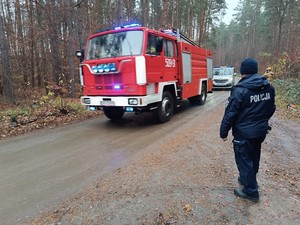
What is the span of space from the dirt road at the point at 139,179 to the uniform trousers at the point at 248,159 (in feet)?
0.71

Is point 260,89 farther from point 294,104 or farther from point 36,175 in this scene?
point 294,104

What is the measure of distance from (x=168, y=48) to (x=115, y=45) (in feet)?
6.53

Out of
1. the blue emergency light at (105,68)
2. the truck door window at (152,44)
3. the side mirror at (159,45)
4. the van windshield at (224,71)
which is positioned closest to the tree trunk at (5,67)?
the blue emergency light at (105,68)

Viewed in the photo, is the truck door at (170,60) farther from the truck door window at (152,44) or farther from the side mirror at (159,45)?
the truck door window at (152,44)

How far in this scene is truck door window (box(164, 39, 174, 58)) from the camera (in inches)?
312

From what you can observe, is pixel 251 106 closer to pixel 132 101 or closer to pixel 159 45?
pixel 132 101

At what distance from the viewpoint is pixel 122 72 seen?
21.9 ft

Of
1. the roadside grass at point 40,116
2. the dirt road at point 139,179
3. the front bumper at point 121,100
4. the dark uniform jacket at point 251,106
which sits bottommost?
the dirt road at point 139,179

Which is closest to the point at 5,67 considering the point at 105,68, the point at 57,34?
the point at 57,34

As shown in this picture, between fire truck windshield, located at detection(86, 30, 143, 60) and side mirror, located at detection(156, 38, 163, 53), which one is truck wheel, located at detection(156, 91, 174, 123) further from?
fire truck windshield, located at detection(86, 30, 143, 60)

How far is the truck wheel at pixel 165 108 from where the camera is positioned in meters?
7.64

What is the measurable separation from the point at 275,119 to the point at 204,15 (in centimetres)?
2558

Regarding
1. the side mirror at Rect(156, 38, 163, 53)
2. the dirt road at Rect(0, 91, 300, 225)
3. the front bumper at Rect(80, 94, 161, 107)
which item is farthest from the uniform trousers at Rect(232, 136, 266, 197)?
the side mirror at Rect(156, 38, 163, 53)

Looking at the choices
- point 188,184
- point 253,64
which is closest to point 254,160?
point 188,184
